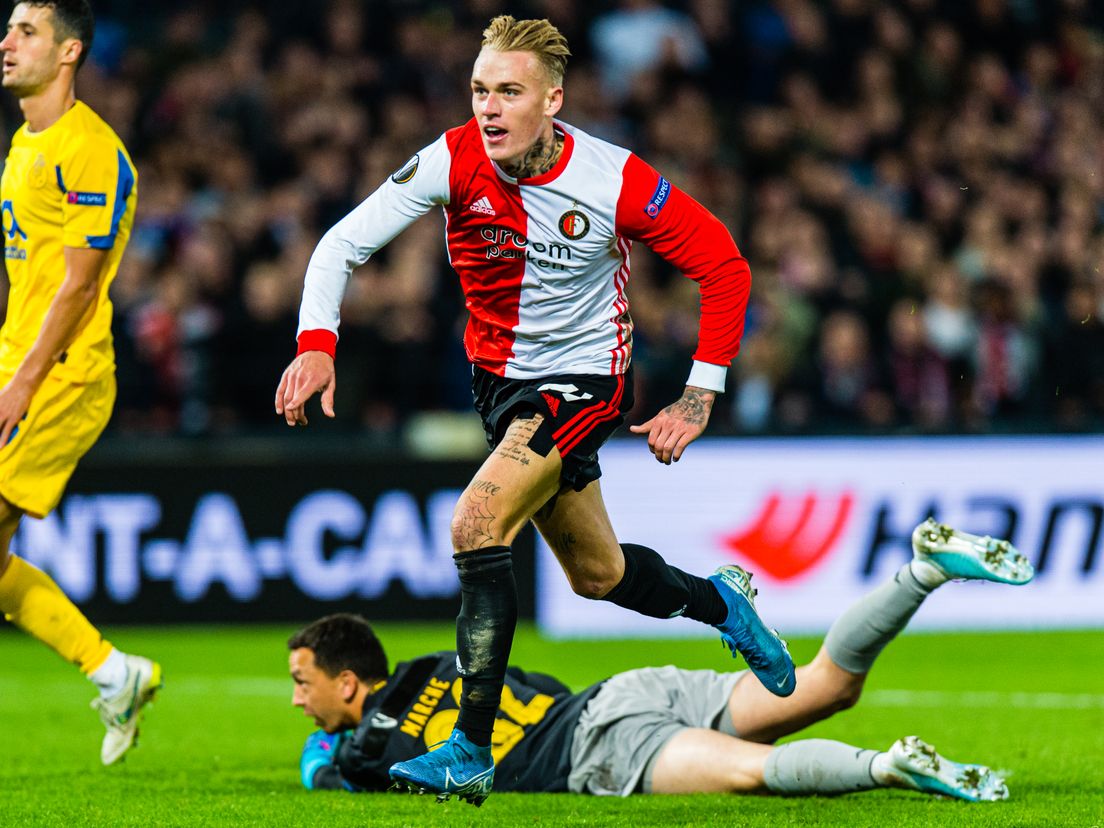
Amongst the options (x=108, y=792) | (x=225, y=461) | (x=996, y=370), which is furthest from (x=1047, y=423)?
(x=108, y=792)

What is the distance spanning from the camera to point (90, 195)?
600 centimetres

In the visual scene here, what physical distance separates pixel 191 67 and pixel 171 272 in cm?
288

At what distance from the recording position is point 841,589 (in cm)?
1114

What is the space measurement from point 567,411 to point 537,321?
348 mm

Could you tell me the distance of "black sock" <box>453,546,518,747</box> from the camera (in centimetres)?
469

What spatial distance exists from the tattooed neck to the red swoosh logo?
645 cm

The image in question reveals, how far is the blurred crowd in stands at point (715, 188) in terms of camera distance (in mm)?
11844

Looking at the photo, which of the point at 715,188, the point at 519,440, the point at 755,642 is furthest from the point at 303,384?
the point at 715,188

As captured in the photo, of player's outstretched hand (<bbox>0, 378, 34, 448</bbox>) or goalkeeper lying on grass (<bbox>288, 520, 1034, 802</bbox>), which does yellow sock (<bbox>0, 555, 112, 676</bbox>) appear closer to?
player's outstretched hand (<bbox>0, 378, 34, 448</bbox>)

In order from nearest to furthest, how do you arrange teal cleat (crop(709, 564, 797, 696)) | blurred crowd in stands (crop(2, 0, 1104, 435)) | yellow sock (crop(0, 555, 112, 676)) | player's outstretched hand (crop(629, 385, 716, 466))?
player's outstretched hand (crop(629, 385, 716, 466))
teal cleat (crop(709, 564, 797, 696))
yellow sock (crop(0, 555, 112, 676))
blurred crowd in stands (crop(2, 0, 1104, 435))

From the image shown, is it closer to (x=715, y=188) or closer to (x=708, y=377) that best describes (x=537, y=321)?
(x=708, y=377)

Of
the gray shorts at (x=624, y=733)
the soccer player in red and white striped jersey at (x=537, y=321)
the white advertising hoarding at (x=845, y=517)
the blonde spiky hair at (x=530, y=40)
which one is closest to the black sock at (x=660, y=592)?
the soccer player in red and white striped jersey at (x=537, y=321)

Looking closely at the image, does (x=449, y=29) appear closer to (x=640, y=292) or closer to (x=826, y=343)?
(x=640, y=292)

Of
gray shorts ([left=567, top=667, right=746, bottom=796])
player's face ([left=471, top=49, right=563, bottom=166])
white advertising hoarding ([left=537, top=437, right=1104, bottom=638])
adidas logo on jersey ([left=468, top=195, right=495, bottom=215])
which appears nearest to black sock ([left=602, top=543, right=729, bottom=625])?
gray shorts ([left=567, top=667, right=746, bottom=796])
